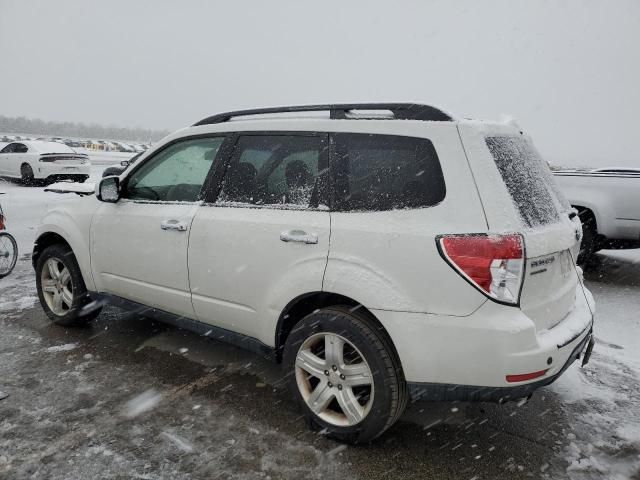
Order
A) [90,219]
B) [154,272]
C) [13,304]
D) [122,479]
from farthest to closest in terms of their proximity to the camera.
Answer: [13,304]
[90,219]
[154,272]
[122,479]

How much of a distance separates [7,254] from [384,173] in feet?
17.6

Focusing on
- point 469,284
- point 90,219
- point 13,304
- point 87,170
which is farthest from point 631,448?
point 87,170

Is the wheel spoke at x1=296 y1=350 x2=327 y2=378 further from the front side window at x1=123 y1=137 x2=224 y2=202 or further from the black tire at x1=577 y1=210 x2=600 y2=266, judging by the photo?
the black tire at x1=577 y1=210 x2=600 y2=266

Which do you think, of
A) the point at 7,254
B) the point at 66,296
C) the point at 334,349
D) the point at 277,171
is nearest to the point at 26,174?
the point at 7,254

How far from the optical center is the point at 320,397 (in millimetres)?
2908

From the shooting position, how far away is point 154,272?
3693 mm

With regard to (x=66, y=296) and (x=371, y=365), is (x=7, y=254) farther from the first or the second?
(x=371, y=365)

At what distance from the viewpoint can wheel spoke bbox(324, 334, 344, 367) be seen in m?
2.79

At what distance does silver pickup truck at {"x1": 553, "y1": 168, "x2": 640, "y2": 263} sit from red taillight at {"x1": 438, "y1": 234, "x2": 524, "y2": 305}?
4481 millimetres

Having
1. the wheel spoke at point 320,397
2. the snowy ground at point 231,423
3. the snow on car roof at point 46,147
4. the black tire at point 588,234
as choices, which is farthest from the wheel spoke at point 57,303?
the snow on car roof at point 46,147

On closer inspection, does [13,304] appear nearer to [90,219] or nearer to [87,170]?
[90,219]

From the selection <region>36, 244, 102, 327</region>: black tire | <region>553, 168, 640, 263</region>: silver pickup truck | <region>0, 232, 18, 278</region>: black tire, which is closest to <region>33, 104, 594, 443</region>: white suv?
<region>36, 244, 102, 327</region>: black tire

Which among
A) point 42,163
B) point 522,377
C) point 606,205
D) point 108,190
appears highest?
point 108,190

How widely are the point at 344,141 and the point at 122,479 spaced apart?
7.00 feet
